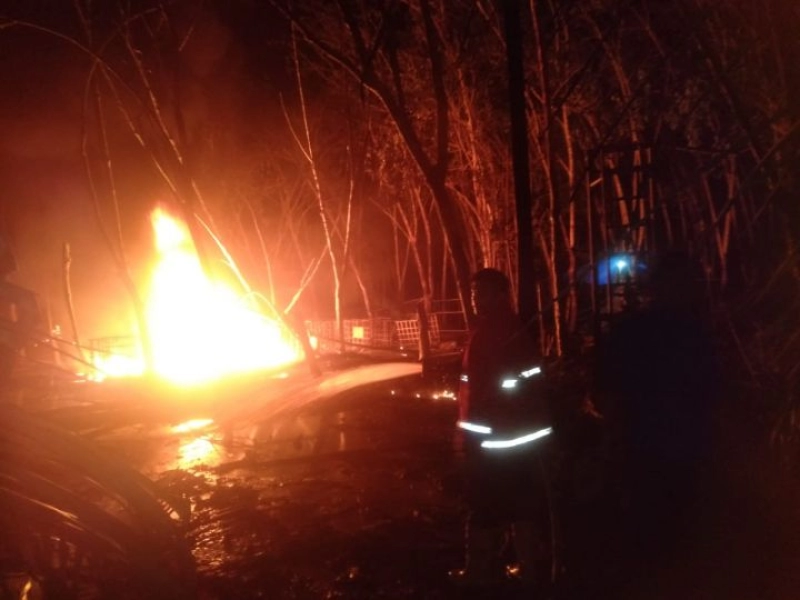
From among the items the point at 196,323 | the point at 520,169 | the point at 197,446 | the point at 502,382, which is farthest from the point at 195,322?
the point at 502,382

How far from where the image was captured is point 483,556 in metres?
4.58

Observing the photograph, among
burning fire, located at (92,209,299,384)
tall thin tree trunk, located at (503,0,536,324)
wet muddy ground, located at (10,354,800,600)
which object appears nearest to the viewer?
wet muddy ground, located at (10,354,800,600)

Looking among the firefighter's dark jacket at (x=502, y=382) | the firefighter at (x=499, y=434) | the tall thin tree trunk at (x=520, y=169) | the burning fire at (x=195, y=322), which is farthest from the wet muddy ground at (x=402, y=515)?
the burning fire at (x=195, y=322)

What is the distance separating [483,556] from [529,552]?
304 mm

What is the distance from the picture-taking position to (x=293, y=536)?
5961 millimetres

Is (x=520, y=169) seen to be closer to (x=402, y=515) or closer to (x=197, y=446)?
(x=402, y=515)

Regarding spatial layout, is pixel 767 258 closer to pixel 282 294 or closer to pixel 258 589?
pixel 258 589

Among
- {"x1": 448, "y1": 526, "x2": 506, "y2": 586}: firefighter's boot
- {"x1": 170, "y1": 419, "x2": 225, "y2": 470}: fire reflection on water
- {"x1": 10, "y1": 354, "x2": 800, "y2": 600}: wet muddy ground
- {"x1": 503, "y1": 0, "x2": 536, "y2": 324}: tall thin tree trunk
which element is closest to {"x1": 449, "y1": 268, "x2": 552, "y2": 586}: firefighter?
{"x1": 448, "y1": 526, "x2": 506, "y2": 586}: firefighter's boot

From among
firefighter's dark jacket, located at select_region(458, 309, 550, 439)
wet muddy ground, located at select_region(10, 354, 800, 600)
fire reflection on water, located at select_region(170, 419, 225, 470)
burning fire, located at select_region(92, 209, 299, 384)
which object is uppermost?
burning fire, located at select_region(92, 209, 299, 384)

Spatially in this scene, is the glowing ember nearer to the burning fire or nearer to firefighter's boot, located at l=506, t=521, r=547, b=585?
the burning fire

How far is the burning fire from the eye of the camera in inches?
589

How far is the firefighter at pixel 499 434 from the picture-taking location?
14.5ft

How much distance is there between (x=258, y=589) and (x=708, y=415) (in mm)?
3508

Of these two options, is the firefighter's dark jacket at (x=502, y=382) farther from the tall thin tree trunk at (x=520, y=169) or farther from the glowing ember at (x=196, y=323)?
the glowing ember at (x=196, y=323)
